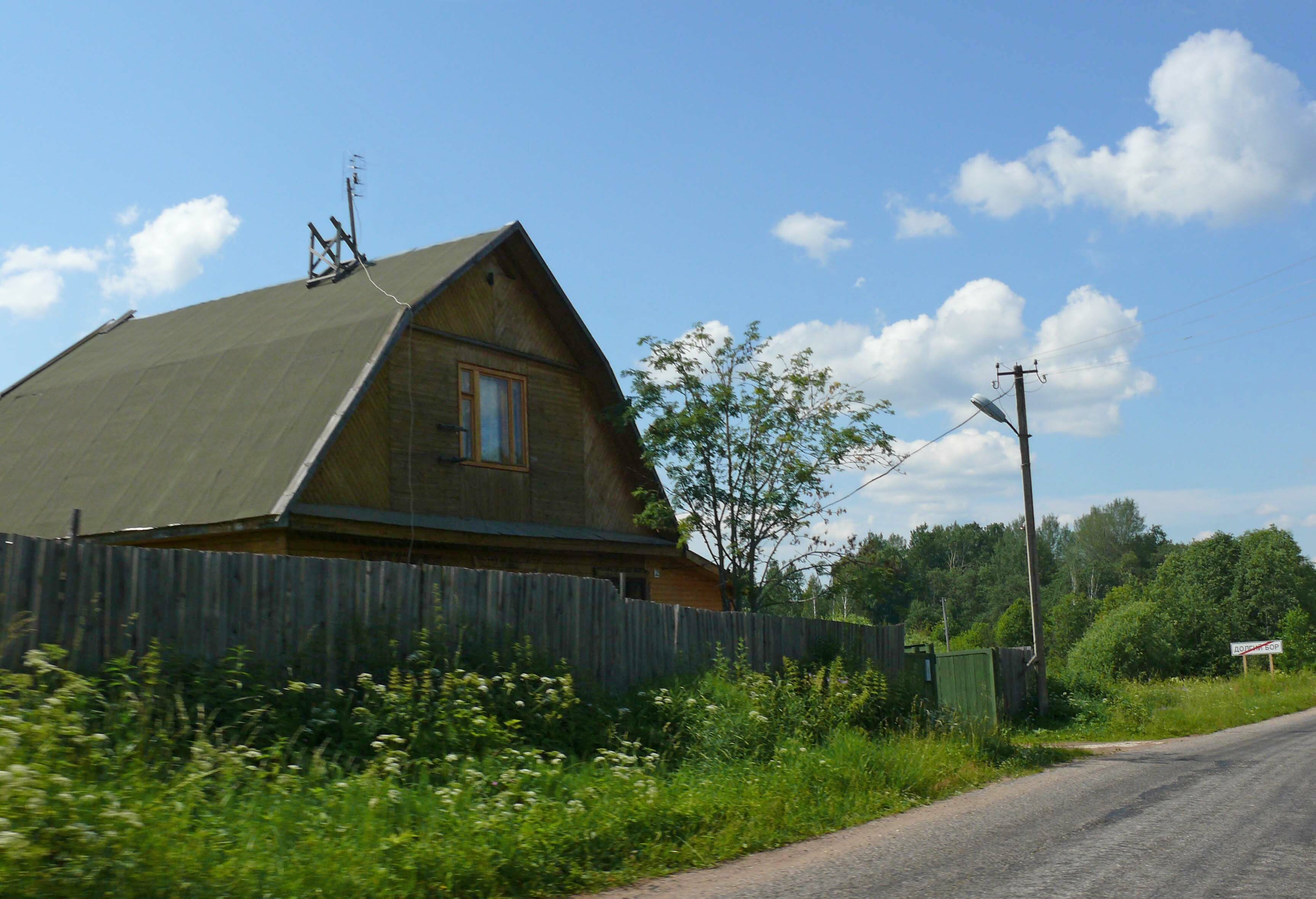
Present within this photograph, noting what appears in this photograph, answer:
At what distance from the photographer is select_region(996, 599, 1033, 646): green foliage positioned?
98.0 metres

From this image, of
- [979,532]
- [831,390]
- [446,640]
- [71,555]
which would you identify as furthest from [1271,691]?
[979,532]

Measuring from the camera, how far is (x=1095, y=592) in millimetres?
116938

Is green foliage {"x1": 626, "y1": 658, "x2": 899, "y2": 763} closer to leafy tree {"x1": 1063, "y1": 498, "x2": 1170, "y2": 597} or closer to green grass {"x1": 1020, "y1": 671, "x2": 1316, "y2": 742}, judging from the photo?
green grass {"x1": 1020, "y1": 671, "x2": 1316, "y2": 742}

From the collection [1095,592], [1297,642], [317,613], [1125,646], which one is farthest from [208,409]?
[1095,592]

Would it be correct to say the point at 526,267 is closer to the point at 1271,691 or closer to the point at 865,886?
the point at 865,886

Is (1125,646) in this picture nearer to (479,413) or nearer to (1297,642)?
(1297,642)

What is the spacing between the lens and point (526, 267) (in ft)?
66.6

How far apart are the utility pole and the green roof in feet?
33.5

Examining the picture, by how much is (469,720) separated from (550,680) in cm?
121

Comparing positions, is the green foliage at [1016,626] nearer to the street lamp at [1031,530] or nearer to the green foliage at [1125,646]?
the green foliage at [1125,646]

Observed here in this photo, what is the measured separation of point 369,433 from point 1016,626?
90857mm

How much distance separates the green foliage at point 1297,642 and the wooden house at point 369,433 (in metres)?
39.7

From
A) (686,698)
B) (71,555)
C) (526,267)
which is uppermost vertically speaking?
(526,267)

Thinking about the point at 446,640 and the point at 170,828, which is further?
the point at 446,640
